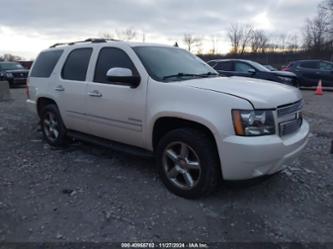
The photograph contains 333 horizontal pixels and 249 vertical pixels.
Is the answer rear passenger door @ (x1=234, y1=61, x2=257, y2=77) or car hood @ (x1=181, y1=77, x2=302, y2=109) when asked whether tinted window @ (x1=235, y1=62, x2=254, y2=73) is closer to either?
rear passenger door @ (x1=234, y1=61, x2=257, y2=77)

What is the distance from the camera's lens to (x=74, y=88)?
5301mm

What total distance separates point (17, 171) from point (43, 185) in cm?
80

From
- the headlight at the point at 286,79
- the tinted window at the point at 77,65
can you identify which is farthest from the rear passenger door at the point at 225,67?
the tinted window at the point at 77,65

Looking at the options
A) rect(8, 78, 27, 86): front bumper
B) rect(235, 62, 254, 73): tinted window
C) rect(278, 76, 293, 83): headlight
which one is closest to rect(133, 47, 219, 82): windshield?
rect(235, 62, 254, 73): tinted window

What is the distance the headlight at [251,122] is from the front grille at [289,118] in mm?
227

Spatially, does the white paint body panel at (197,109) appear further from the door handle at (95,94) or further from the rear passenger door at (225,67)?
the rear passenger door at (225,67)

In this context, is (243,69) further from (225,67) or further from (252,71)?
(225,67)

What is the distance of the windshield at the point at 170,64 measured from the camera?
434 cm

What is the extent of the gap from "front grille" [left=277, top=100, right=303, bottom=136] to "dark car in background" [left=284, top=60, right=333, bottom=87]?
49.0 feet

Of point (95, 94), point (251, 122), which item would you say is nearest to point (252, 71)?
point (95, 94)

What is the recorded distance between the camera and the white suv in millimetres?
3484

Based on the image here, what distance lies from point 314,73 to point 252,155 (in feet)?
52.7

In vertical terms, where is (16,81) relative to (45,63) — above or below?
below

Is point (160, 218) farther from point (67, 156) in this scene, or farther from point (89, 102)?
point (67, 156)
